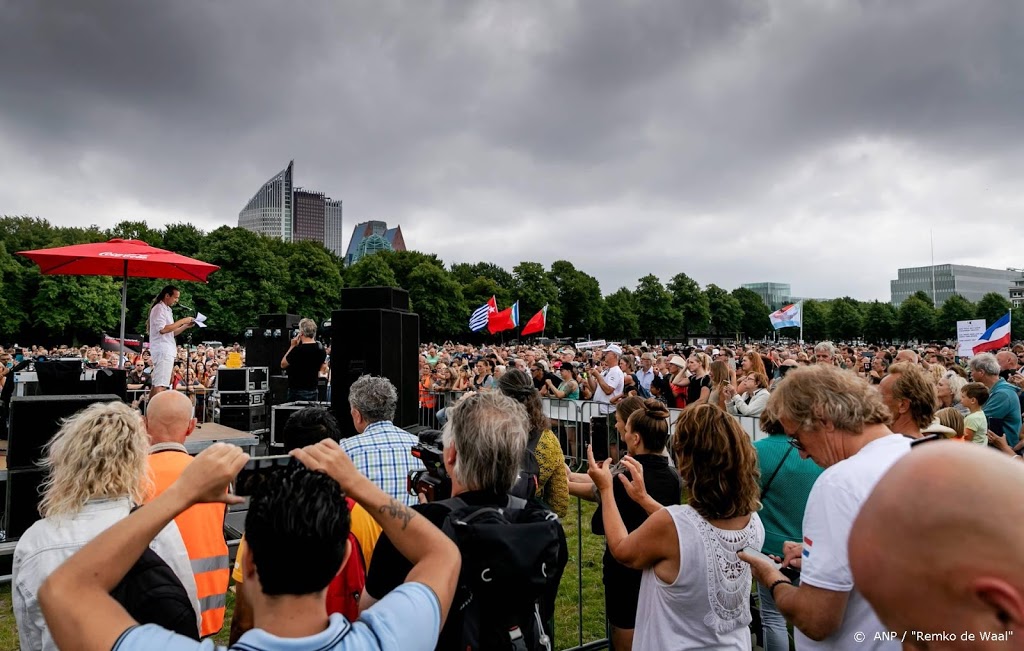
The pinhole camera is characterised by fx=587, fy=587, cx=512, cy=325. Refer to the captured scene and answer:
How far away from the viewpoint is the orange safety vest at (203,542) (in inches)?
111

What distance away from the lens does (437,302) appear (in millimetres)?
57969

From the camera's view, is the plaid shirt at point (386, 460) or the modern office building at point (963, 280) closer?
the plaid shirt at point (386, 460)

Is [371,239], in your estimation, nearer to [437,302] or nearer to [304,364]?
[437,302]

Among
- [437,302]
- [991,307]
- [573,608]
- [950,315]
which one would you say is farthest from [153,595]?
[950,315]

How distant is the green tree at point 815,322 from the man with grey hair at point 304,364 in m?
105

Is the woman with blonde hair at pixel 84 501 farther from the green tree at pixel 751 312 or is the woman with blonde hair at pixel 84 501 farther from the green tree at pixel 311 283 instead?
the green tree at pixel 751 312

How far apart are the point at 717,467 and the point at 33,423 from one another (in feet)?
16.5

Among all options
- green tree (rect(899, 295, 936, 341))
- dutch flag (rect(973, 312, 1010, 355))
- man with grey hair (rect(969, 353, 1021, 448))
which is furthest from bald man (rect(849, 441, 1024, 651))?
green tree (rect(899, 295, 936, 341))

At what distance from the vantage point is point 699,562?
226cm

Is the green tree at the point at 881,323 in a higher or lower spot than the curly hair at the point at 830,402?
higher

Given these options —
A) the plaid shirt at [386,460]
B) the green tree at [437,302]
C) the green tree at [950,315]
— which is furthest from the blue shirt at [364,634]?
the green tree at [950,315]

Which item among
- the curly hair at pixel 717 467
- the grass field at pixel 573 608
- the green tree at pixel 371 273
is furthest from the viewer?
the green tree at pixel 371 273

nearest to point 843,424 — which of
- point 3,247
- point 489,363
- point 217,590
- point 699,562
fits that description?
point 699,562

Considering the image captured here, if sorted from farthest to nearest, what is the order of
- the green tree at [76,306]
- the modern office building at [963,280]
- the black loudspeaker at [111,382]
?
the modern office building at [963,280], the green tree at [76,306], the black loudspeaker at [111,382]
